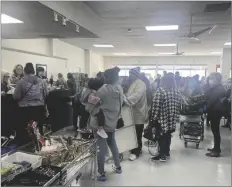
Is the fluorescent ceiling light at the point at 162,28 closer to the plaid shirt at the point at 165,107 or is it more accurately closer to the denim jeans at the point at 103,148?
the plaid shirt at the point at 165,107

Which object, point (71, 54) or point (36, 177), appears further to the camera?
point (71, 54)

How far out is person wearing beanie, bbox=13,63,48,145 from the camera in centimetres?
377

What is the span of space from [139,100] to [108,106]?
104 cm

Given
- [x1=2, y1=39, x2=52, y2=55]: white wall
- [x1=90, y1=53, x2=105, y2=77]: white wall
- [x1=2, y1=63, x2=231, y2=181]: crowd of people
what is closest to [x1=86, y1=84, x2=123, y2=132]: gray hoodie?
[x1=2, y1=63, x2=231, y2=181]: crowd of people

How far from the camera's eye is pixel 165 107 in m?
3.74

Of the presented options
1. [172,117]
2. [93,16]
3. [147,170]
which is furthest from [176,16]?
[147,170]

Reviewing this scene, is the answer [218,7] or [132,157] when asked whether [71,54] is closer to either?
[218,7]

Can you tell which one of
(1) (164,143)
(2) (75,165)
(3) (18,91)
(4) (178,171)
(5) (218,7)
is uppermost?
(5) (218,7)

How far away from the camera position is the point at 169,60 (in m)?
16.3

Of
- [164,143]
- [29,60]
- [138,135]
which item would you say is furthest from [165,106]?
[29,60]

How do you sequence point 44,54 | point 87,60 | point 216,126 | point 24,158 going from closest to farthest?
point 24,158 → point 216,126 → point 44,54 → point 87,60

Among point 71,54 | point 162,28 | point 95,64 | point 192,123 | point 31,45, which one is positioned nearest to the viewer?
point 192,123

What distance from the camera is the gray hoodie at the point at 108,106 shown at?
10.1 ft

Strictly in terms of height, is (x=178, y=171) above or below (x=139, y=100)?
below
